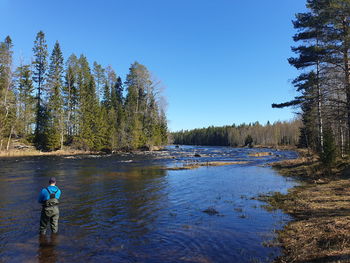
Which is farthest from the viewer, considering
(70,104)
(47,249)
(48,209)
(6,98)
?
(70,104)

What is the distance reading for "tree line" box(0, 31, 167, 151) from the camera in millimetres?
45375

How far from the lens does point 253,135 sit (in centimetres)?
14225

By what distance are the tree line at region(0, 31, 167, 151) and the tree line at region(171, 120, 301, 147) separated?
146 feet

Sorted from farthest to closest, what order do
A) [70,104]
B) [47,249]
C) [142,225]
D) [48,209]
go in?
[70,104]
[142,225]
[48,209]
[47,249]

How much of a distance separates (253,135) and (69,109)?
11347cm

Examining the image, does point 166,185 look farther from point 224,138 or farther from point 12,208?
point 224,138

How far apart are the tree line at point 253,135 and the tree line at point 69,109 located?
44569mm

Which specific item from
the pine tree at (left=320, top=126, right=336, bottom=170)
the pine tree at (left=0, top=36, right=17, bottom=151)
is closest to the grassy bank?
the pine tree at (left=0, top=36, right=17, bottom=151)

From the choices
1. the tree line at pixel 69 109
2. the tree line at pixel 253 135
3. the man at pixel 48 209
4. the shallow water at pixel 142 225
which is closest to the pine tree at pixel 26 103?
the tree line at pixel 69 109

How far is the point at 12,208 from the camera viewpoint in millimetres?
11484

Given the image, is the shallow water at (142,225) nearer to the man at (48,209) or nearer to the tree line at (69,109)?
the man at (48,209)

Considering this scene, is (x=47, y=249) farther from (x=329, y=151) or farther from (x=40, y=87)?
(x=40, y=87)

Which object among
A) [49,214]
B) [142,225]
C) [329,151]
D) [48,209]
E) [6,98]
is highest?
[6,98]

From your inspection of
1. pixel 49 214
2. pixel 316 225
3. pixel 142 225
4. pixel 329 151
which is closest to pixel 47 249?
pixel 49 214
